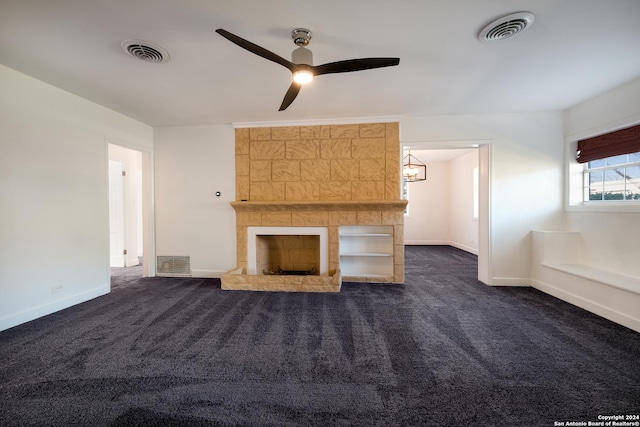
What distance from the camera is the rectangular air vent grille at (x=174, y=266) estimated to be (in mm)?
4301

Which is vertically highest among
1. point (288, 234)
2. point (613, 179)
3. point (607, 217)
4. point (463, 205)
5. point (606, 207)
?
point (613, 179)

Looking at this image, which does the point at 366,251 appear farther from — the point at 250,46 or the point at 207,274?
the point at 250,46

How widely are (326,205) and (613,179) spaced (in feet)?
12.1

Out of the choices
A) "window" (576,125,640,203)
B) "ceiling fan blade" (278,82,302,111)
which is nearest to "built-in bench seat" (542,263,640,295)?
"window" (576,125,640,203)

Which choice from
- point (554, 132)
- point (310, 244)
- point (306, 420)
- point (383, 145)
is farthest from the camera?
point (310, 244)

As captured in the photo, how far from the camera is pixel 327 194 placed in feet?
13.2

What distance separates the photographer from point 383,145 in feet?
12.9

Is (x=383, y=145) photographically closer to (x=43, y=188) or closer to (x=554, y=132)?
(x=554, y=132)

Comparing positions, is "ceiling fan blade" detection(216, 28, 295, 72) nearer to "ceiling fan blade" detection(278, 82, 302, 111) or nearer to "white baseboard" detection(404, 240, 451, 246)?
"ceiling fan blade" detection(278, 82, 302, 111)

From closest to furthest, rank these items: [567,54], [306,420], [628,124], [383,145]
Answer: [306,420], [567,54], [628,124], [383,145]

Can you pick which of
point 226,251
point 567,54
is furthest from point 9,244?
point 567,54

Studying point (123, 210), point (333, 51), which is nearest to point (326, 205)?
point (333, 51)

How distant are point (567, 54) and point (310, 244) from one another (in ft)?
12.1

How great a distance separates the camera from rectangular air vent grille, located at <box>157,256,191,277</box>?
14.1ft
